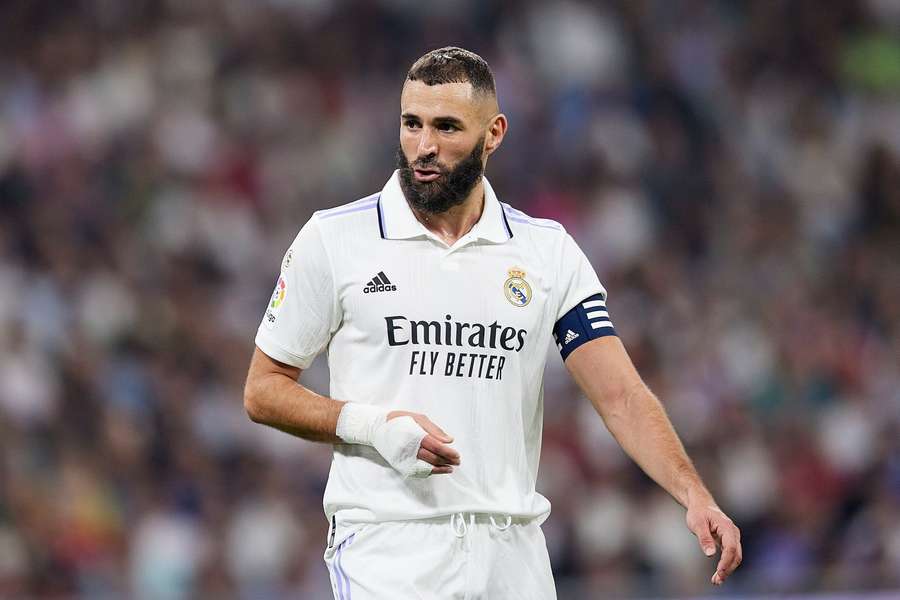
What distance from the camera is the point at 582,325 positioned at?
462cm

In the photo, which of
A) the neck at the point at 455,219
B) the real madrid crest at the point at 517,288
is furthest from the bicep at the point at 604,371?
the neck at the point at 455,219

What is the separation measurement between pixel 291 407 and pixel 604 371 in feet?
3.09

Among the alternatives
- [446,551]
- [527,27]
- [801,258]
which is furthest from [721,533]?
[527,27]

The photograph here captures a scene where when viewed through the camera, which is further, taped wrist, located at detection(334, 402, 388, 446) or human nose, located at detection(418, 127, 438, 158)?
human nose, located at detection(418, 127, 438, 158)

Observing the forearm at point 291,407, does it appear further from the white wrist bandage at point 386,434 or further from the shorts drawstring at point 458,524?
the shorts drawstring at point 458,524

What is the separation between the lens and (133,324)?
1036 centimetres

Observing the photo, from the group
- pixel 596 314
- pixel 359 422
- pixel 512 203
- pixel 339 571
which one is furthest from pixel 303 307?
pixel 512 203

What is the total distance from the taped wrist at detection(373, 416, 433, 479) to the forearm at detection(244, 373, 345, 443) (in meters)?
0.22

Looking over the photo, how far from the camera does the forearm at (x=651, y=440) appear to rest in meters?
4.30

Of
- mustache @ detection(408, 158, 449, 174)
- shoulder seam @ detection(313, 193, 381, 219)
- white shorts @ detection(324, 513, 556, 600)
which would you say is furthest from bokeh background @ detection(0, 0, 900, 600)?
mustache @ detection(408, 158, 449, 174)

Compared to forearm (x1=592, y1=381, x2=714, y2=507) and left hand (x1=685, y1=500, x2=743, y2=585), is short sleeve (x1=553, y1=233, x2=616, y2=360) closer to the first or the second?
forearm (x1=592, y1=381, x2=714, y2=507)

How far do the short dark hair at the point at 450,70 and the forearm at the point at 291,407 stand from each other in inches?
37.7

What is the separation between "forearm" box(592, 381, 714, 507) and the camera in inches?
169

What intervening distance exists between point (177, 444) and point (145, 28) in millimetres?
3712
